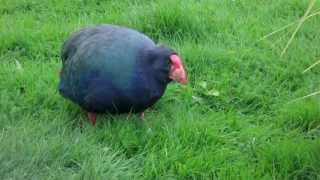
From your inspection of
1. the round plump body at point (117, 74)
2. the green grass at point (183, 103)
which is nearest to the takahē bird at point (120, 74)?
the round plump body at point (117, 74)

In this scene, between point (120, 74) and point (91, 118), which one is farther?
point (91, 118)

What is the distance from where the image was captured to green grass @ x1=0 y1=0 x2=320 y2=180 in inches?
133

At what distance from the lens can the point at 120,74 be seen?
3.57m

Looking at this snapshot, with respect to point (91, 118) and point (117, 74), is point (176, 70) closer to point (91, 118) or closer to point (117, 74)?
point (117, 74)

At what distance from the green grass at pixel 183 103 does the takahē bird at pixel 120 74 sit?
180mm

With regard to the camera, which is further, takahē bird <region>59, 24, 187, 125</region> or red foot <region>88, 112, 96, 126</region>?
red foot <region>88, 112, 96, 126</region>

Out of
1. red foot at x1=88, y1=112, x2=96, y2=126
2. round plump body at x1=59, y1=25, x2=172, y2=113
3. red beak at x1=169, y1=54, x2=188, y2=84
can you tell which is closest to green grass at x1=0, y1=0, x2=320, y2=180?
red foot at x1=88, y1=112, x2=96, y2=126

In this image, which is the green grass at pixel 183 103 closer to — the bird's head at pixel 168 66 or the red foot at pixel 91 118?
the red foot at pixel 91 118

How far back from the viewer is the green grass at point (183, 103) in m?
3.37

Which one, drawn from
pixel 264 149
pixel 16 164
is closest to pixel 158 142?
pixel 264 149

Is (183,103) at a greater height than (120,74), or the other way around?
(120,74)

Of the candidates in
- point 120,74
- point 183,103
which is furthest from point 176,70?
point 183,103

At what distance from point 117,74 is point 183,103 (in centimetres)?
66

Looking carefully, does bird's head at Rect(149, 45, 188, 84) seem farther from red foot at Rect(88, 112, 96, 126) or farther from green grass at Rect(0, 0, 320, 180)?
red foot at Rect(88, 112, 96, 126)
